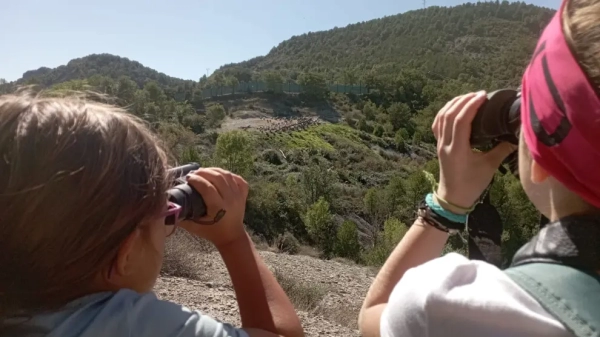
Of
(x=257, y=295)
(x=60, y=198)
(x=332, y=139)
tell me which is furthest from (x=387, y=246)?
(x=332, y=139)

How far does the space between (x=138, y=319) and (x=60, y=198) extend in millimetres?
276

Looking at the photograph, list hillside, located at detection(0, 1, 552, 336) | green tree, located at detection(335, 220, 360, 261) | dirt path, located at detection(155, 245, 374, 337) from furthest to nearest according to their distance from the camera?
green tree, located at detection(335, 220, 360, 261), hillside, located at detection(0, 1, 552, 336), dirt path, located at detection(155, 245, 374, 337)

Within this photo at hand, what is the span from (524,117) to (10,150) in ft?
3.02

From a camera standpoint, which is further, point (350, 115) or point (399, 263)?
point (350, 115)

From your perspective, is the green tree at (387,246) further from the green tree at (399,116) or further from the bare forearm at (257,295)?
the green tree at (399,116)

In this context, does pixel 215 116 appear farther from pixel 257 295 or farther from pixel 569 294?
pixel 569 294

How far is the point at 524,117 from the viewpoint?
895mm

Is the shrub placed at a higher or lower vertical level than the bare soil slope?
lower

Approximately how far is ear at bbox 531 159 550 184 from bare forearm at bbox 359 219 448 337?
→ 1.19ft

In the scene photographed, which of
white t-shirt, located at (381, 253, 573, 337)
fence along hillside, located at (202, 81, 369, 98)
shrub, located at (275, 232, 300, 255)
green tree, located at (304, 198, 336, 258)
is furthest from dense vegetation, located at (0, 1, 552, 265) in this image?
fence along hillside, located at (202, 81, 369, 98)

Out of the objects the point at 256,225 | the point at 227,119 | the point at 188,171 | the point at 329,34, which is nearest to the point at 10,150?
the point at 188,171

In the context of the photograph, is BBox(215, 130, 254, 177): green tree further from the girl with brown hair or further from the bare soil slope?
the girl with brown hair

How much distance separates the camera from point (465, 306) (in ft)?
2.55

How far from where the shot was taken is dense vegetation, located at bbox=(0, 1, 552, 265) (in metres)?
27.2
